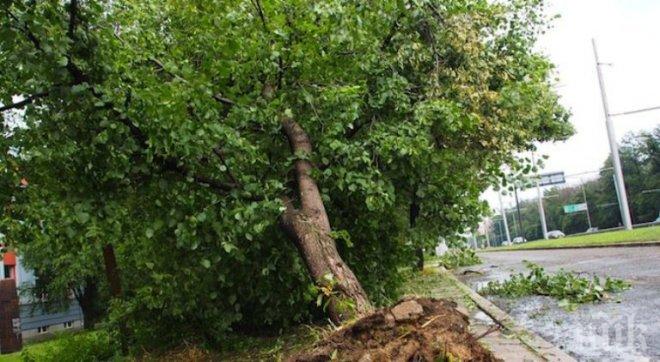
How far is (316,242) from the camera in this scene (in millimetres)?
5914

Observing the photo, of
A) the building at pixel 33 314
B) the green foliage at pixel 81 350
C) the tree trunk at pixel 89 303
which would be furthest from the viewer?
the building at pixel 33 314

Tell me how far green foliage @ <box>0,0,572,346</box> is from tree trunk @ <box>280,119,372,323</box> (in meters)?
0.21

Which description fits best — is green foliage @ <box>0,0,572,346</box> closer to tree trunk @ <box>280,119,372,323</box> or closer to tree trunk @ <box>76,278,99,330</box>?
tree trunk @ <box>280,119,372,323</box>

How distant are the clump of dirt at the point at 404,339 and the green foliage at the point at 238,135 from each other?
165 cm

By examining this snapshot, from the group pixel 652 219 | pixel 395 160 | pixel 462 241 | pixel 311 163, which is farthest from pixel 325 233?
pixel 652 219

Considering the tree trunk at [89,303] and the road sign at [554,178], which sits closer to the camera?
the tree trunk at [89,303]

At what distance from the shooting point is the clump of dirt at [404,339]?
13.2 feet

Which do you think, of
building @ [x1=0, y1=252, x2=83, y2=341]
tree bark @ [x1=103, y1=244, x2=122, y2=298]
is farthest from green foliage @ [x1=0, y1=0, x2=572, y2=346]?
building @ [x1=0, y1=252, x2=83, y2=341]

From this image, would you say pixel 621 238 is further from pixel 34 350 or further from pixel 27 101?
pixel 27 101

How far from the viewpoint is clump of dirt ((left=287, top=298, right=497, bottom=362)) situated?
13.2 ft

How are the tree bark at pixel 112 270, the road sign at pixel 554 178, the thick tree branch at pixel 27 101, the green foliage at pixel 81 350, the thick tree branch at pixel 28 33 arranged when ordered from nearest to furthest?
the thick tree branch at pixel 28 33, the thick tree branch at pixel 27 101, the green foliage at pixel 81 350, the tree bark at pixel 112 270, the road sign at pixel 554 178

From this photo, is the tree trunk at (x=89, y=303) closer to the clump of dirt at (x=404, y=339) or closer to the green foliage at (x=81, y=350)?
the green foliage at (x=81, y=350)

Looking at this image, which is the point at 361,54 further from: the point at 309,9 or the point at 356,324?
the point at 356,324

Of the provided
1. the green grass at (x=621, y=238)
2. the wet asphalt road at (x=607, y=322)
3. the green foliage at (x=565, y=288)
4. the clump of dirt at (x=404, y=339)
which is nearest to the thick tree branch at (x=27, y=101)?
the clump of dirt at (x=404, y=339)
